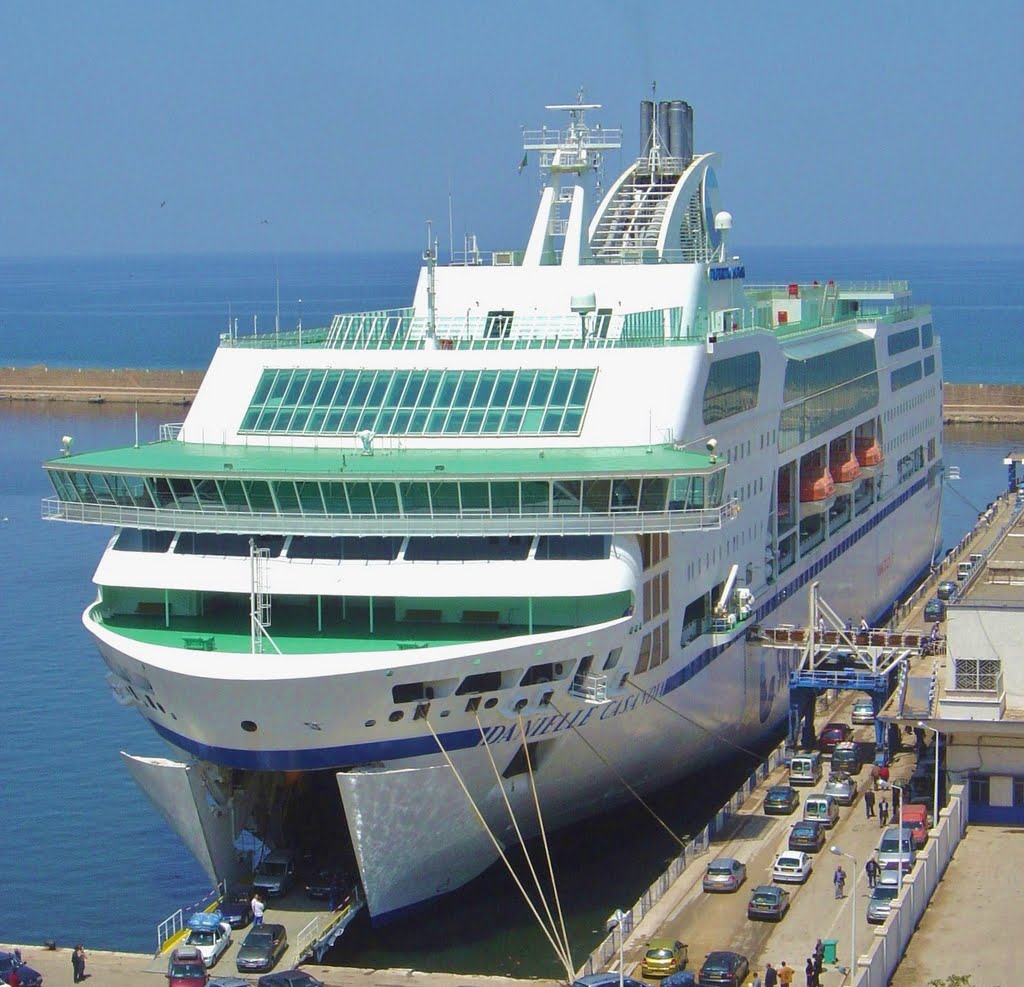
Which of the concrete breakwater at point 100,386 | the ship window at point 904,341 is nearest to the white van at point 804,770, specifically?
the ship window at point 904,341

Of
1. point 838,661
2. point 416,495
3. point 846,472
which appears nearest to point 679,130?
point 846,472

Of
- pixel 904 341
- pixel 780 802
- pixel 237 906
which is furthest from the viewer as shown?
pixel 904 341

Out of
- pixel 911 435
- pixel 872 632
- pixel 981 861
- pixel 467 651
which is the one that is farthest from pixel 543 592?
pixel 911 435

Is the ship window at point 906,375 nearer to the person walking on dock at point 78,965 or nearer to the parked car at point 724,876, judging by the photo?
the parked car at point 724,876

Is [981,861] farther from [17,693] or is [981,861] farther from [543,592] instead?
[17,693]

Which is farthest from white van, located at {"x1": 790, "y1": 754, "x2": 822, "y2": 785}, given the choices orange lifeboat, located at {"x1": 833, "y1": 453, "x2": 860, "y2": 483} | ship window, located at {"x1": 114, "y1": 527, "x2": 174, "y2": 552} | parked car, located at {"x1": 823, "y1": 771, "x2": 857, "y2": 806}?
ship window, located at {"x1": 114, "y1": 527, "x2": 174, "y2": 552}

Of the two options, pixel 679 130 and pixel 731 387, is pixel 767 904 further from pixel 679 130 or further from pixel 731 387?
pixel 679 130

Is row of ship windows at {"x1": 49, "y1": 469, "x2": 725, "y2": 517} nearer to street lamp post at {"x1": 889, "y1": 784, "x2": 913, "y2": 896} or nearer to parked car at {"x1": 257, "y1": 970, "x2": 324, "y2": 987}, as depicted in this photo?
street lamp post at {"x1": 889, "y1": 784, "x2": 913, "y2": 896}
